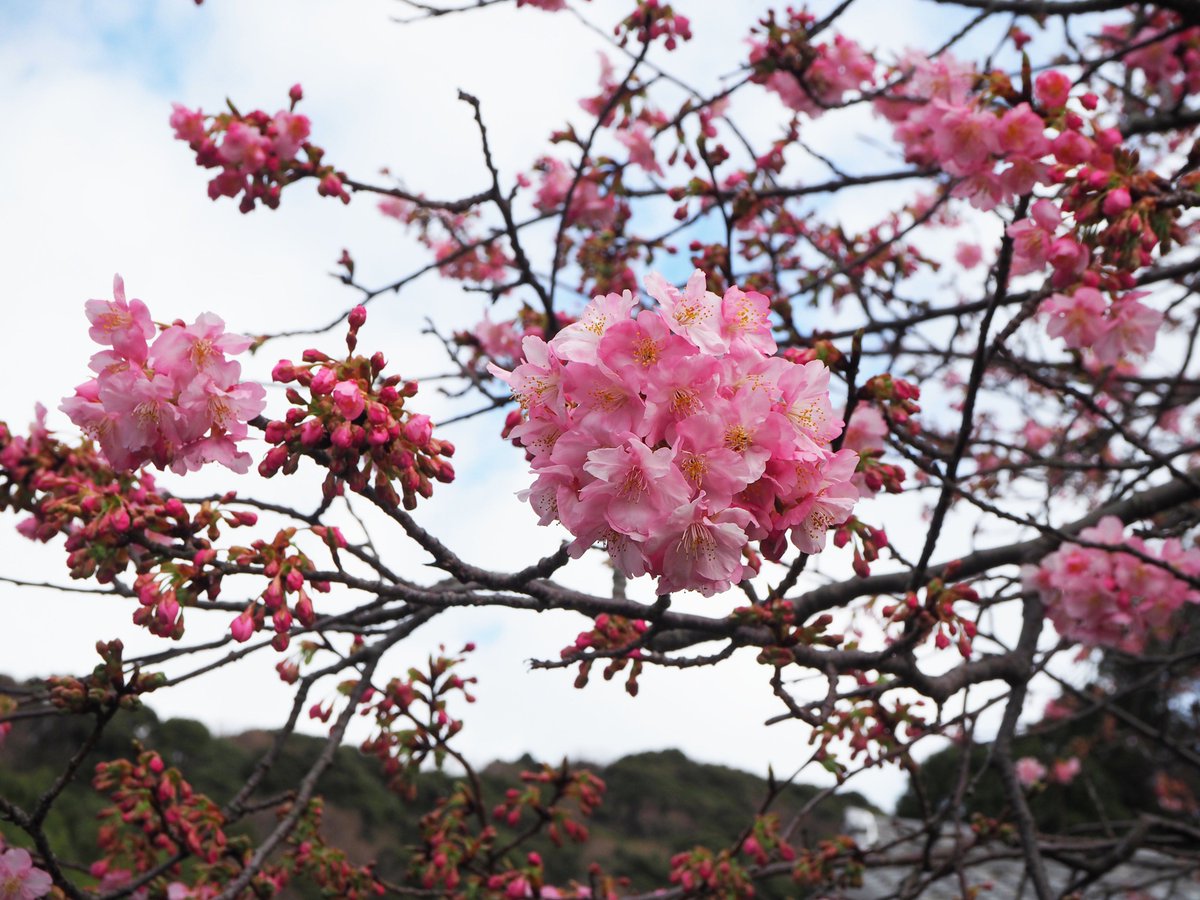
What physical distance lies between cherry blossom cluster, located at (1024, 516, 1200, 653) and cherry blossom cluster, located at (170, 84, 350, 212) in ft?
9.23

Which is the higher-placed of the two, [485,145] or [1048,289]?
[485,145]

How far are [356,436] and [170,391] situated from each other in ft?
1.34

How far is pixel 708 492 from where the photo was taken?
1305 mm

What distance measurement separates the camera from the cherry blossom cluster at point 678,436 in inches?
50.6

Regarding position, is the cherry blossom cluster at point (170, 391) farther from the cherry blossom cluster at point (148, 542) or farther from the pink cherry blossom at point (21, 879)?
the pink cherry blossom at point (21, 879)

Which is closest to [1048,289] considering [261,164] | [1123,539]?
[1123,539]

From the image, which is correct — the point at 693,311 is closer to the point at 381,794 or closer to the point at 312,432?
the point at 312,432

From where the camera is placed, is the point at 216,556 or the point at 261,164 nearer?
the point at 216,556

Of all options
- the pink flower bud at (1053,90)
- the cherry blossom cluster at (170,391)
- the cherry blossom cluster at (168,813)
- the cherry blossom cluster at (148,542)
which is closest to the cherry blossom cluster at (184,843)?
the cherry blossom cluster at (168,813)

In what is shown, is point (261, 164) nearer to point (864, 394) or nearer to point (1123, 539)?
point (864, 394)

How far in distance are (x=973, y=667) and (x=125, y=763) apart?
2694 millimetres

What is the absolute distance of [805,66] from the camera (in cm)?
412

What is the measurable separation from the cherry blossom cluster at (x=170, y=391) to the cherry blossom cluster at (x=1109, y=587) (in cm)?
268

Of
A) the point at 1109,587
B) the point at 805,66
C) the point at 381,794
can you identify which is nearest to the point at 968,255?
the point at 805,66
